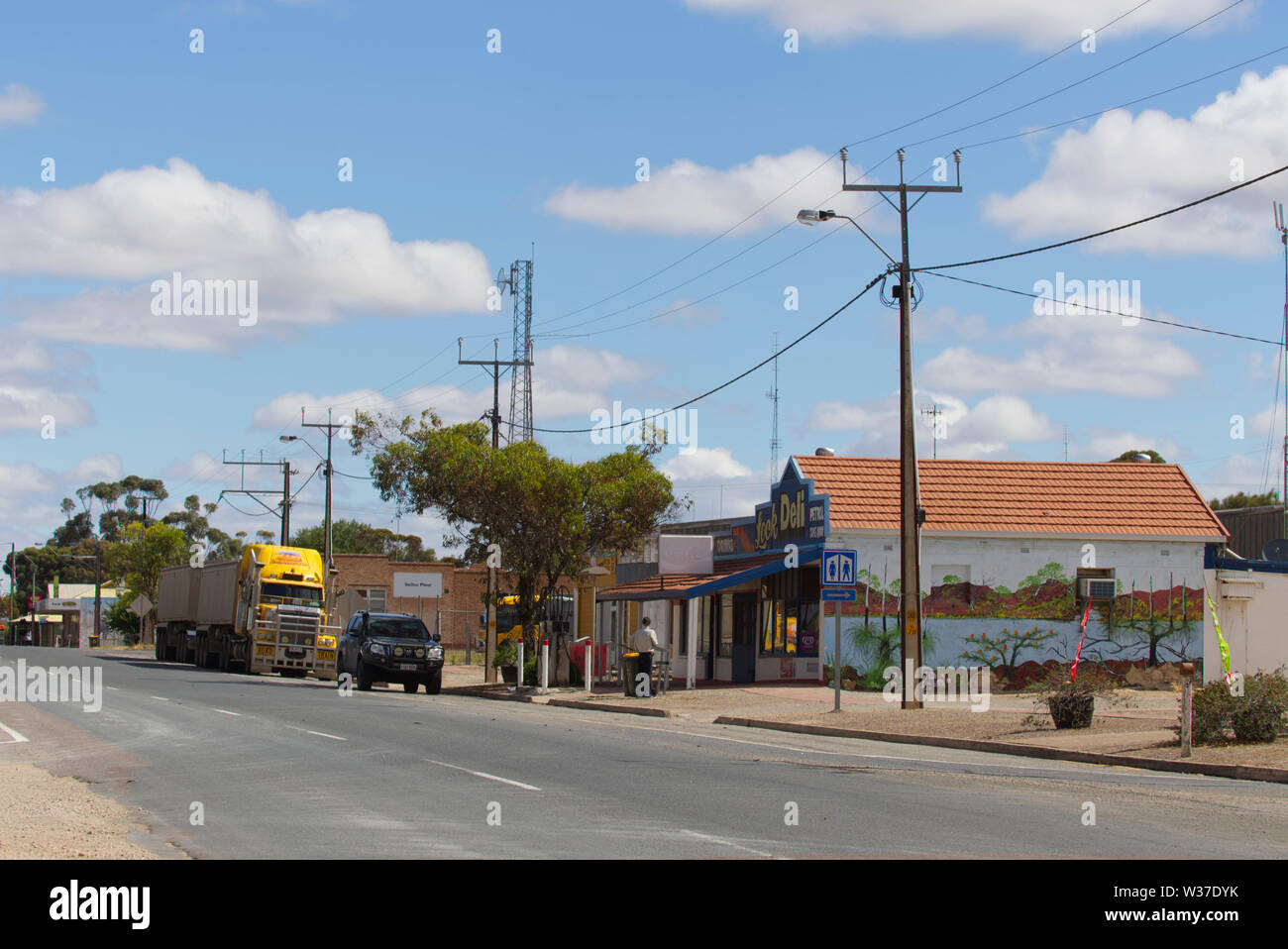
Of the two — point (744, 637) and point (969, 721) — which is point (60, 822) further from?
point (744, 637)

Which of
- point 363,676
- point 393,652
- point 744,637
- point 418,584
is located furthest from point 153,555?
point 744,637

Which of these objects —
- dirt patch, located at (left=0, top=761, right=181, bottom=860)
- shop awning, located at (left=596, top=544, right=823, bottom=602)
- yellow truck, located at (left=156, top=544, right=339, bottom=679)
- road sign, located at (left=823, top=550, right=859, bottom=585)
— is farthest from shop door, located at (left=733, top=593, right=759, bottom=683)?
dirt patch, located at (left=0, top=761, right=181, bottom=860)

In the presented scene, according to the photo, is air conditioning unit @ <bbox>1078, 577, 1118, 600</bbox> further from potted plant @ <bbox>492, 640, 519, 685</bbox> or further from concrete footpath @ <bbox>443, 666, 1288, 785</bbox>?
potted plant @ <bbox>492, 640, 519, 685</bbox>

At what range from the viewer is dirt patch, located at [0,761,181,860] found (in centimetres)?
1018

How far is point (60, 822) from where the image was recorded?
11.9 m

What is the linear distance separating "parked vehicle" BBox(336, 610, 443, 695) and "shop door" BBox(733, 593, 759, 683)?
7734 millimetres

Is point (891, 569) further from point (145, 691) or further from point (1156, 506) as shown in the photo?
point (145, 691)

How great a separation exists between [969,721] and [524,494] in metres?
15.6

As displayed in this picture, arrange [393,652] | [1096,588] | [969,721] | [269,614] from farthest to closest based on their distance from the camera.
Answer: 1. [269,614]
2. [393,652]
3. [1096,588]
4. [969,721]

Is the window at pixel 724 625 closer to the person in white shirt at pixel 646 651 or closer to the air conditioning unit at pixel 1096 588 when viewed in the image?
the person in white shirt at pixel 646 651

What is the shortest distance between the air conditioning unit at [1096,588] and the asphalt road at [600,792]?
1245 centimetres

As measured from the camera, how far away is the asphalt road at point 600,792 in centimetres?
1086

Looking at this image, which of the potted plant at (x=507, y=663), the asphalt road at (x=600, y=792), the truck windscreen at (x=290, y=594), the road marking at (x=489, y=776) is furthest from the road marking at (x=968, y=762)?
the truck windscreen at (x=290, y=594)
